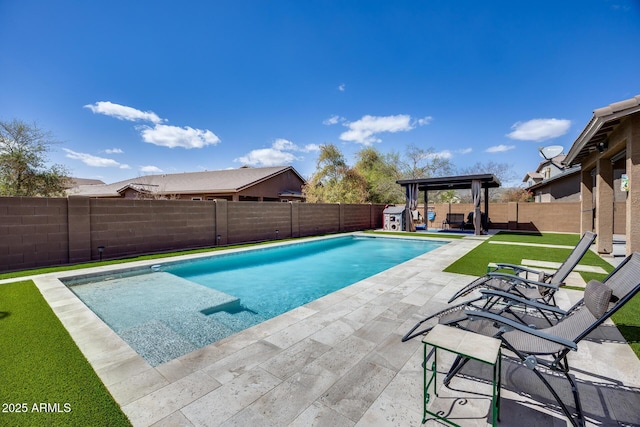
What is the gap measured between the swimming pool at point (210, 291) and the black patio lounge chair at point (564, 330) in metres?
3.25

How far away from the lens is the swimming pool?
3.79 metres

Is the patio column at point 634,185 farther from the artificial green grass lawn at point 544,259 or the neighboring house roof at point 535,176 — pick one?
the neighboring house roof at point 535,176

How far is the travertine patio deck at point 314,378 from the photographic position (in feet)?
6.11

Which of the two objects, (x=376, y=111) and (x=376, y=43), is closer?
(x=376, y=43)

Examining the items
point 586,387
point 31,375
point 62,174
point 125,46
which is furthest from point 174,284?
point 62,174

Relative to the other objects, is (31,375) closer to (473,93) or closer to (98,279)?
(98,279)

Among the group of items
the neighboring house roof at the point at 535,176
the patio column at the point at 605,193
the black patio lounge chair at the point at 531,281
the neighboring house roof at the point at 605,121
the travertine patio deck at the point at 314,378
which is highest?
the neighboring house roof at the point at 535,176

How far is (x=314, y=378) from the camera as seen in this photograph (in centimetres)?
230

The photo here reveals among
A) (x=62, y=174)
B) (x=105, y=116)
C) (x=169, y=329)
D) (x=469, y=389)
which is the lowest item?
(x=169, y=329)

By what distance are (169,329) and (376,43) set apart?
13.7 meters

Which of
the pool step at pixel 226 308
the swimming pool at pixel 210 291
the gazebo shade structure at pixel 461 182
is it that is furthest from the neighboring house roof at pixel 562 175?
the pool step at pixel 226 308

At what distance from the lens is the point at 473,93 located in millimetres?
16250

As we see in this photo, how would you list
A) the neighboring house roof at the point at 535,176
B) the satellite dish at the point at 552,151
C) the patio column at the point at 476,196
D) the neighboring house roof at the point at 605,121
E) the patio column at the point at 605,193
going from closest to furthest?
the neighboring house roof at the point at 605,121
the patio column at the point at 605,193
the patio column at the point at 476,196
the satellite dish at the point at 552,151
the neighboring house roof at the point at 535,176

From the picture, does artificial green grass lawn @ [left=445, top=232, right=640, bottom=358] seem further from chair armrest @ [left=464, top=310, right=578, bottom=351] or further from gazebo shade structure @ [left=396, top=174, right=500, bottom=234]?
gazebo shade structure @ [left=396, top=174, right=500, bottom=234]
